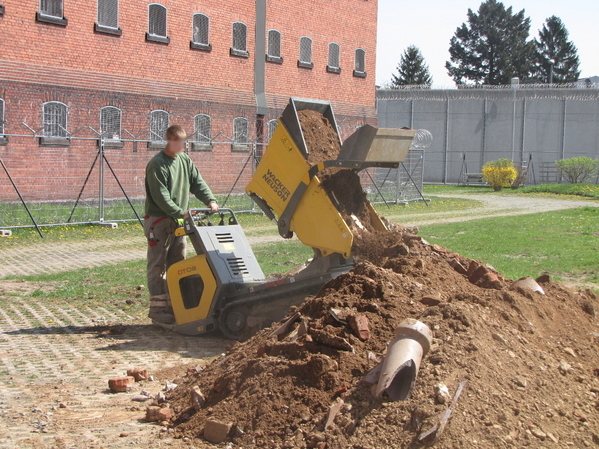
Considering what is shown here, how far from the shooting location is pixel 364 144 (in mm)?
6629

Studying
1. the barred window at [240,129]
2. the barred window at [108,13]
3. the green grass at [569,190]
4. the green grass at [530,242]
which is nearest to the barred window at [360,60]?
the barred window at [240,129]

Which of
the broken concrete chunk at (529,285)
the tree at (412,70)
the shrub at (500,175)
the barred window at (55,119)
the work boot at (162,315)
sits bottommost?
the work boot at (162,315)

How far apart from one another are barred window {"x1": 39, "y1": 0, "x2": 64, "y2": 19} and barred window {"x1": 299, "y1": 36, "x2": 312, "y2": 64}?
12.1 meters

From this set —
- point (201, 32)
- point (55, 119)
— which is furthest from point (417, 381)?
point (201, 32)

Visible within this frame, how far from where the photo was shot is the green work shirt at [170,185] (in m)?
7.50

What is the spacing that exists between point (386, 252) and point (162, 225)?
2.52 metres

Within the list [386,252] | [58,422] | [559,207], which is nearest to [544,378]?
[386,252]

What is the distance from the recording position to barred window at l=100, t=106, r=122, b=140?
24219mm

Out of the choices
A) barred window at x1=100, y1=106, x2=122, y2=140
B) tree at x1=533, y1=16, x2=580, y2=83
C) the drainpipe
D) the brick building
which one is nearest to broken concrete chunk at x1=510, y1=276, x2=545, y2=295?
the brick building

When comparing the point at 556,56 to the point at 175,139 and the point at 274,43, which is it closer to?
the point at 274,43

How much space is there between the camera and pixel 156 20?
85.2ft

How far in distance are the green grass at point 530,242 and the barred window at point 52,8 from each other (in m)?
13.6

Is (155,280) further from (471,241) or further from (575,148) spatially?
(575,148)

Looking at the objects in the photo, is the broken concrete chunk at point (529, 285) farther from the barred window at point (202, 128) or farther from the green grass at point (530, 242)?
the barred window at point (202, 128)
